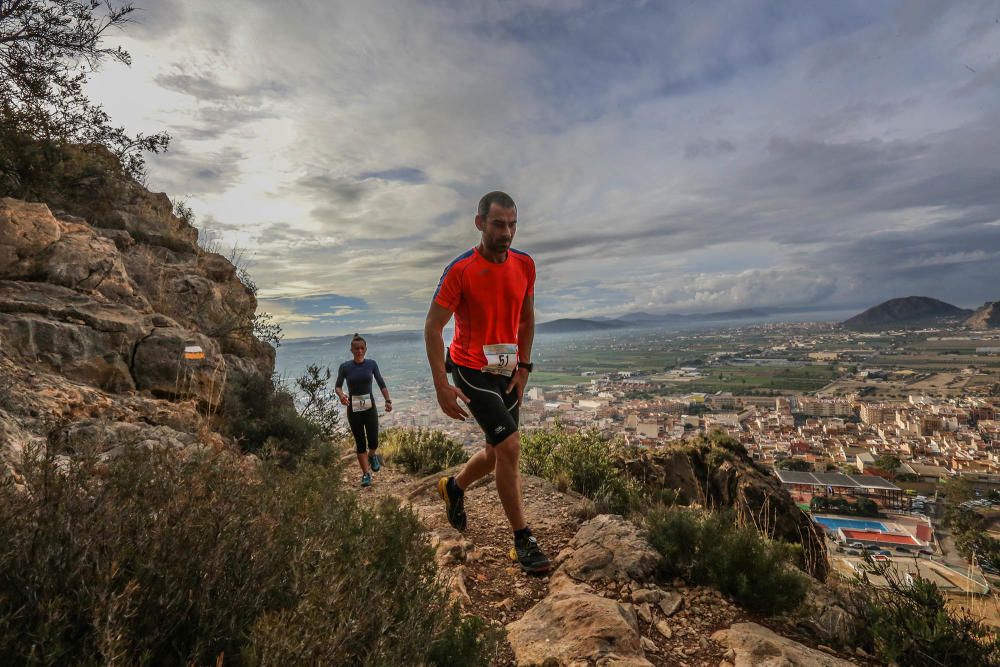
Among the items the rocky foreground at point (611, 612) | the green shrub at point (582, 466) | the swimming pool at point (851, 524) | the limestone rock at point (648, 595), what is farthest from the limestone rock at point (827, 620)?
the swimming pool at point (851, 524)

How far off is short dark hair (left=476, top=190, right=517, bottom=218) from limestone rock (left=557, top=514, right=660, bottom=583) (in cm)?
260

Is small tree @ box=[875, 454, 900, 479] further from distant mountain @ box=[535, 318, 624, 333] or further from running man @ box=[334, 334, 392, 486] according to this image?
distant mountain @ box=[535, 318, 624, 333]

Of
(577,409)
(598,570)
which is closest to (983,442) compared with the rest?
(577,409)

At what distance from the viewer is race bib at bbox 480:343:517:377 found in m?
3.24

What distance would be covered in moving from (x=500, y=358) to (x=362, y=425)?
434cm

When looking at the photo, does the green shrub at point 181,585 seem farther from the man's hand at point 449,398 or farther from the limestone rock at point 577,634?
the man's hand at point 449,398

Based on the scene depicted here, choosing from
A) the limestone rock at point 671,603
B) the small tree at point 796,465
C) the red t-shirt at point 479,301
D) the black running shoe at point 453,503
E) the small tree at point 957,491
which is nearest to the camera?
the limestone rock at point 671,603

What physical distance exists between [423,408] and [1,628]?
14.5 metres

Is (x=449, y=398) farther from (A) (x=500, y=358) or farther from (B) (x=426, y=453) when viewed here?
(B) (x=426, y=453)

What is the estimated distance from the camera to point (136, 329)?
4.90 metres

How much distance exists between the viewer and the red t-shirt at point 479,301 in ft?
10.4

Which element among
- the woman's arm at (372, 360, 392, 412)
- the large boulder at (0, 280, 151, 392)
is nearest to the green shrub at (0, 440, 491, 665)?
the large boulder at (0, 280, 151, 392)

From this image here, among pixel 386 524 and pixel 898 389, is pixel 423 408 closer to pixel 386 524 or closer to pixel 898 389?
pixel 386 524

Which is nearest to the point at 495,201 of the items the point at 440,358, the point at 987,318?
the point at 440,358
